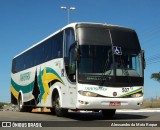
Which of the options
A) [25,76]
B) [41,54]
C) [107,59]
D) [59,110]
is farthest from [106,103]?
[25,76]

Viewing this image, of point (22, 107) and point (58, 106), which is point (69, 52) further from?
point (22, 107)

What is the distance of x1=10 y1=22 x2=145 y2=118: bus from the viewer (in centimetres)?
1616

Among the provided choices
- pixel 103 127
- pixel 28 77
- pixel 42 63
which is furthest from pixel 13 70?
pixel 103 127

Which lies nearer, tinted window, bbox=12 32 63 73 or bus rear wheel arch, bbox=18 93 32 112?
tinted window, bbox=12 32 63 73

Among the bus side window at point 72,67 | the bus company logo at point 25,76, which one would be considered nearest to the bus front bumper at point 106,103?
the bus side window at point 72,67

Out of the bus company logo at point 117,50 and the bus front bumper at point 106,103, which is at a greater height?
the bus company logo at point 117,50

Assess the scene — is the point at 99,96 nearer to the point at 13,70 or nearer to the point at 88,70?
the point at 88,70

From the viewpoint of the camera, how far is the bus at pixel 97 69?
16.2 meters

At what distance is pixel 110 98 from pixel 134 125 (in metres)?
2.95

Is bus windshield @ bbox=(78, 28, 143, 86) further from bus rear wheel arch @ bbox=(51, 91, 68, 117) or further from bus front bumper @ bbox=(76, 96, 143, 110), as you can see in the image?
bus rear wheel arch @ bbox=(51, 91, 68, 117)

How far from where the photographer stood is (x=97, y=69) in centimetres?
1633

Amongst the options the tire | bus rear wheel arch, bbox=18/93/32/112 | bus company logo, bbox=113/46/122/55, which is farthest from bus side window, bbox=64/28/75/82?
the tire

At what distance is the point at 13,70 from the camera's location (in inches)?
1167

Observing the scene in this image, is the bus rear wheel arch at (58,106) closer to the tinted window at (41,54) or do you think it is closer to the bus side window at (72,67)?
the tinted window at (41,54)
